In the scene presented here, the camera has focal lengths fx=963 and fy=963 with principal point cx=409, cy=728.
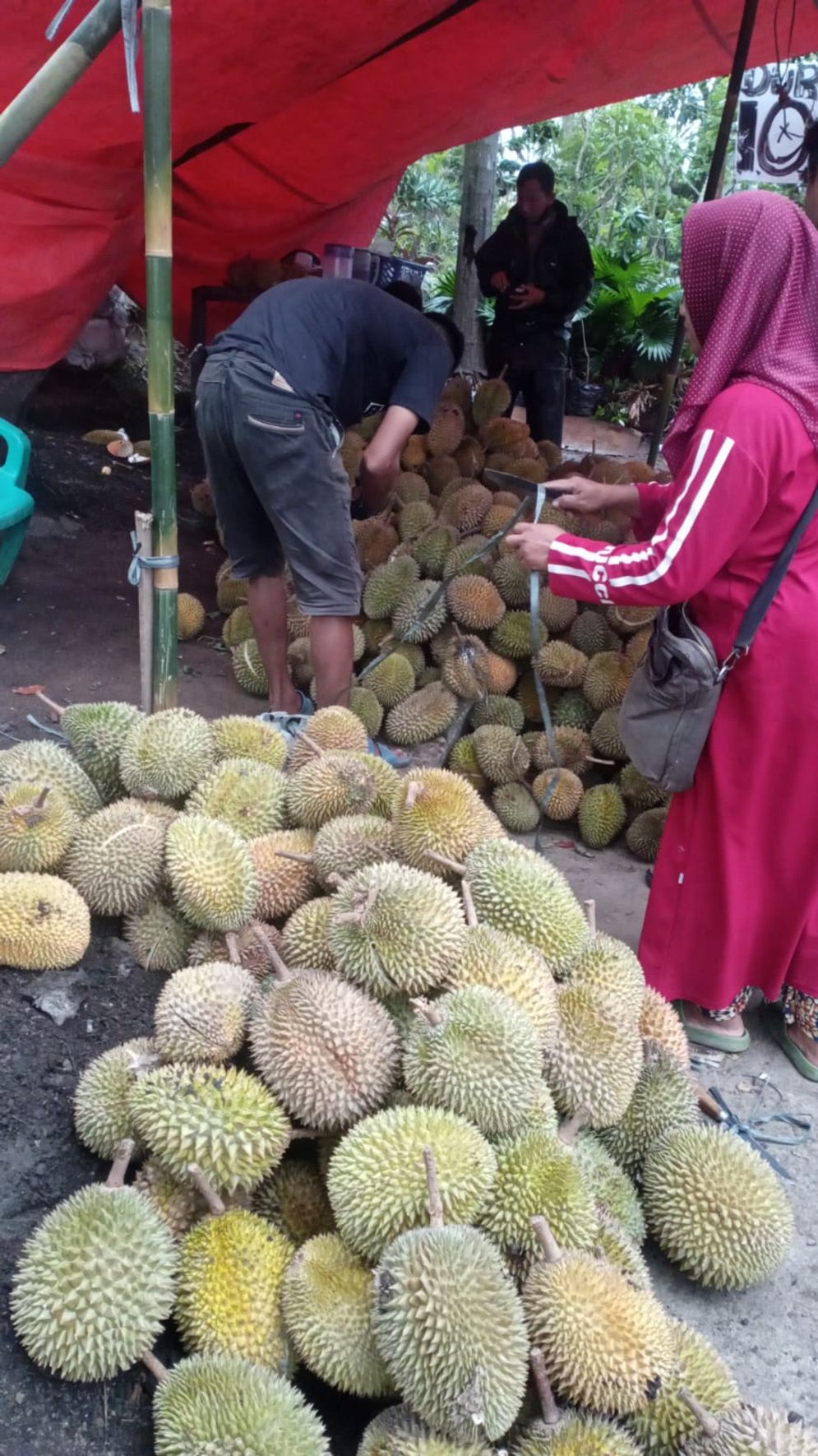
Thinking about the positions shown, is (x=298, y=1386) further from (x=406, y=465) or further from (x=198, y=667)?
(x=406, y=465)

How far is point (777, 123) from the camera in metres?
5.62

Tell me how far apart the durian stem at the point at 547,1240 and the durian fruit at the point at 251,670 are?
8.54ft

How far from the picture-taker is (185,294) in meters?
5.96

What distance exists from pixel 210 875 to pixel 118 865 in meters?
0.19

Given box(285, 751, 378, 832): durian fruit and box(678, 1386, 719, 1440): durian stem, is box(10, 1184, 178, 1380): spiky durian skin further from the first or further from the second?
box(285, 751, 378, 832): durian fruit

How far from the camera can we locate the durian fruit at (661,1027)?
168 cm

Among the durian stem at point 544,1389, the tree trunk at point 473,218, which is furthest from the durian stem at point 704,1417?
the tree trunk at point 473,218

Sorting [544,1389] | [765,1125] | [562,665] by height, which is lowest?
[765,1125]

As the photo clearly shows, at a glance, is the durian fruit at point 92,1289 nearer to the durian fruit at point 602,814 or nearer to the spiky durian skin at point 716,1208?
the spiky durian skin at point 716,1208

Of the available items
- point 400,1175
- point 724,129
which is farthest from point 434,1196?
point 724,129

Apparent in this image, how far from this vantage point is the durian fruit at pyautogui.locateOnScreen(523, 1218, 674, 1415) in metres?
1.13

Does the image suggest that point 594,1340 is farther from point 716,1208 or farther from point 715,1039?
point 715,1039

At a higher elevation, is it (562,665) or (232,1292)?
(562,665)

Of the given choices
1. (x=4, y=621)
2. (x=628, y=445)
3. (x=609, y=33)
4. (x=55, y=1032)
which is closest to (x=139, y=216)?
(x=4, y=621)
